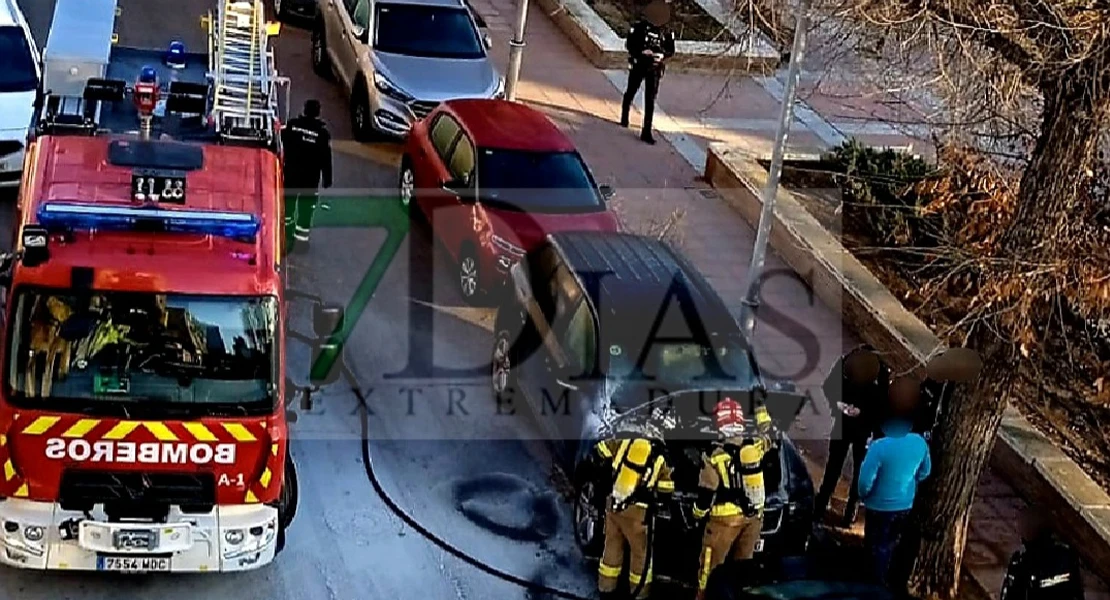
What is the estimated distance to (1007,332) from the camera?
977 cm

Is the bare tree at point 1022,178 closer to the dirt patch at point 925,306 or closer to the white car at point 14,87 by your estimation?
the dirt patch at point 925,306

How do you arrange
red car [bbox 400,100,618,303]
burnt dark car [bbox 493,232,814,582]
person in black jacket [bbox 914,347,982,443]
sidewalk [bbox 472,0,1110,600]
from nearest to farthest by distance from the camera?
1. person in black jacket [bbox 914,347,982,443]
2. burnt dark car [bbox 493,232,814,582]
3. sidewalk [bbox 472,0,1110,600]
4. red car [bbox 400,100,618,303]

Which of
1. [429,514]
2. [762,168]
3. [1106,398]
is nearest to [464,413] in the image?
[429,514]

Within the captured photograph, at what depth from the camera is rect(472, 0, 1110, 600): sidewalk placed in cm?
1270

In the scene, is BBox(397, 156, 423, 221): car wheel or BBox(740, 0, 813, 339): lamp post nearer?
BBox(740, 0, 813, 339): lamp post

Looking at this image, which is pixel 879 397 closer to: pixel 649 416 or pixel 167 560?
pixel 649 416

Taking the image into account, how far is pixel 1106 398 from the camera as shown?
43.5 ft

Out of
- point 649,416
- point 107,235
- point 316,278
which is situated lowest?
point 316,278

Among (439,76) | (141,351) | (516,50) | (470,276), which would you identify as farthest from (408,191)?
(141,351)

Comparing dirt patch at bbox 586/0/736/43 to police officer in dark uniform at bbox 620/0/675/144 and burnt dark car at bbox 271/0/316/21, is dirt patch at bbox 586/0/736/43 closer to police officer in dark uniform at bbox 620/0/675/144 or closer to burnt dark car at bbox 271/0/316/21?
police officer in dark uniform at bbox 620/0/675/144

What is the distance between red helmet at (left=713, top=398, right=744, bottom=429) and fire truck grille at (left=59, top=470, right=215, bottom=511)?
3334mm

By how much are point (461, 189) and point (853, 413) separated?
538 centimetres

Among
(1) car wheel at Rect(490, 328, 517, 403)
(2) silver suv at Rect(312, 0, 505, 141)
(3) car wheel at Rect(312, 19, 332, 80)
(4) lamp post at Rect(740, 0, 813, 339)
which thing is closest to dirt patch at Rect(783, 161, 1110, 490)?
(4) lamp post at Rect(740, 0, 813, 339)

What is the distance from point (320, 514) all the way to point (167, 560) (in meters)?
1.92
